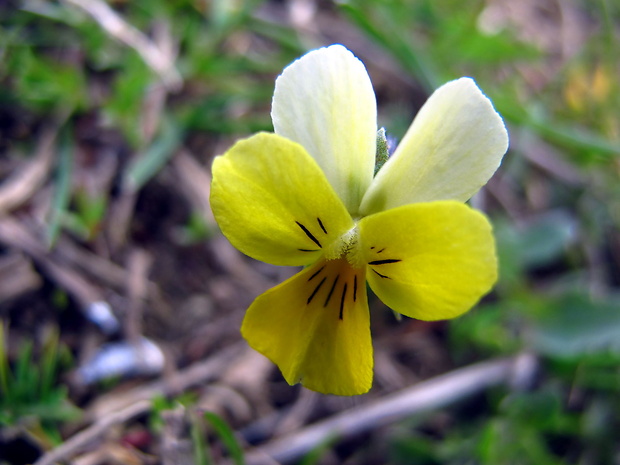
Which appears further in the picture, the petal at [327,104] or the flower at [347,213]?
the petal at [327,104]

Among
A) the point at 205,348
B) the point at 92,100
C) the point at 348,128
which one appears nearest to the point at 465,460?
the point at 205,348

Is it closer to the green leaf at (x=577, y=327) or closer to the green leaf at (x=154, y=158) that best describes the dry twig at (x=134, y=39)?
the green leaf at (x=154, y=158)

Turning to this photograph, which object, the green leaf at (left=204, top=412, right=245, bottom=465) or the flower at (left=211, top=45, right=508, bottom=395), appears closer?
the flower at (left=211, top=45, right=508, bottom=395)

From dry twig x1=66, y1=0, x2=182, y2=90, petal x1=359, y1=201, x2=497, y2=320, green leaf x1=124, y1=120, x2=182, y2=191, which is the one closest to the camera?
petal x1=359, y1=201, x2=497, y2=320

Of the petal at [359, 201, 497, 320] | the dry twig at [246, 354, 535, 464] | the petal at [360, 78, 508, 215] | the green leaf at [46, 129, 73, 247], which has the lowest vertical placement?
the dry twig at [246, 354, 535, 464]

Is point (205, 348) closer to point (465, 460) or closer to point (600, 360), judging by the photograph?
point (465, 460)

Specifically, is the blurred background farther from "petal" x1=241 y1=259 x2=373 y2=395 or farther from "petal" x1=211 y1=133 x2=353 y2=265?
"petal" x1=211 y1=133 x2=353 y2=265

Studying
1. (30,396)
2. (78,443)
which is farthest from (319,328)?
(30,396)

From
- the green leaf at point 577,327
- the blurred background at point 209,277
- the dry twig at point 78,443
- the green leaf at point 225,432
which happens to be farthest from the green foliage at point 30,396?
the green leaf at point 577,327

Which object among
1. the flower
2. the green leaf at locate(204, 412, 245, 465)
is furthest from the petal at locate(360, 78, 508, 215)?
the green leaf at locate(204, 412, 245, 465)
